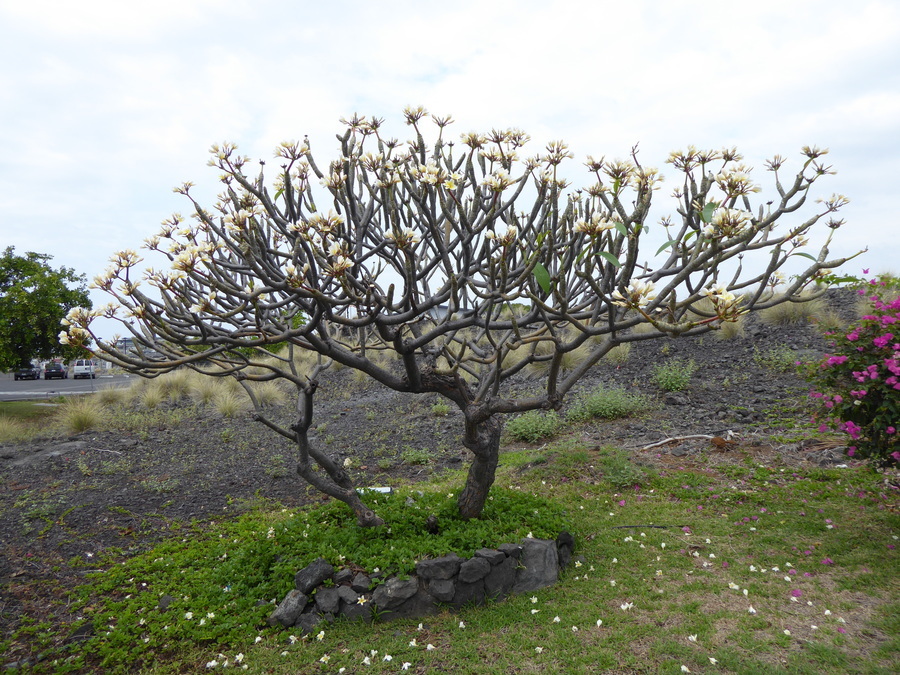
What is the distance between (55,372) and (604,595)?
116 ft

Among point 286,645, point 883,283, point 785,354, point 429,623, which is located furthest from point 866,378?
point 785,354

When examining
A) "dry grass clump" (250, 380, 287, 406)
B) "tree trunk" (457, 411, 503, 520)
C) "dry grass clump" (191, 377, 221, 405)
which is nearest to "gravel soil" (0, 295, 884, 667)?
"dry grass clump" (250, 380, 287, 406)

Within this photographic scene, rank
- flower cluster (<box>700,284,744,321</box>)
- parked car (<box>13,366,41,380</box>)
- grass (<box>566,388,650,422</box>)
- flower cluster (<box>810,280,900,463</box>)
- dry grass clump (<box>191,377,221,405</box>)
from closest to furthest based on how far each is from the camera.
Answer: flower cluster (<box>700,284,744,321</box>), flower cluster (<box>810,280,900,463</box>), grass (<box>566,388,650,422</box>), dry grass clump (<box>191,377,221,405</box>), parked car (<box>13,366,41,380</box>)

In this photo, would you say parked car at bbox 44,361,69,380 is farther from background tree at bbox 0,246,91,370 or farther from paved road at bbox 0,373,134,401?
background tree at bbox 0,246,91,370

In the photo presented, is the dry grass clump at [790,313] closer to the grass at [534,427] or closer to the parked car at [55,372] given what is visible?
the grass at [534,427]

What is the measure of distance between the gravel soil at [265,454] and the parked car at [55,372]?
25.1 metres

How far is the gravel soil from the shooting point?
16.7 ft

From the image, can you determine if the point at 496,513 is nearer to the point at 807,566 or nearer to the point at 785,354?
the point at 807,566

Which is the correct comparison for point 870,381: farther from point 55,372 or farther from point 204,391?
point 55,372

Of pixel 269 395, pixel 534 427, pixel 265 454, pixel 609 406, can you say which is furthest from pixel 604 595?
pixel 269 395

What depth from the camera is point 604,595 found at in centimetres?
379

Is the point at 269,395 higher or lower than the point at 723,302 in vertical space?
lower

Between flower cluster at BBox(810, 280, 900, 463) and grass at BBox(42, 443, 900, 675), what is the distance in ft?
2.65

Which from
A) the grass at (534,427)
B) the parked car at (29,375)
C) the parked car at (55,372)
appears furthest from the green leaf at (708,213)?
the parked car at (29,375)
